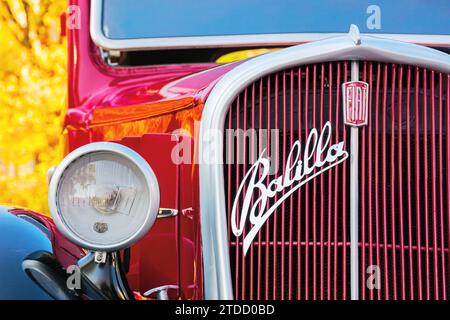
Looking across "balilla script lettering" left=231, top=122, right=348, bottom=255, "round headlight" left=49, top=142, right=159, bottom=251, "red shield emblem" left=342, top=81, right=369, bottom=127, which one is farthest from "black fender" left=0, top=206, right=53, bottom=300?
"red shield emblem" left=342, top=81, right=369, bottom=127

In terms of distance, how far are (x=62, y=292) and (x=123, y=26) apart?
4.01 feet

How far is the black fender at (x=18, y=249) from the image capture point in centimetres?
209

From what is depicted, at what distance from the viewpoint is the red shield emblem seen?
2.13 metres

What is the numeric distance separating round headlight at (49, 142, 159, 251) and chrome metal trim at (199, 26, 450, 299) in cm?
21

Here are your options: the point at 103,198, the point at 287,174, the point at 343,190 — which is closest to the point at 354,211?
the point at 343,190

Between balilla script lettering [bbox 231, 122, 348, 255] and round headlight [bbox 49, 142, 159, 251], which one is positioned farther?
balilla script lettering [bbox 231, 122, 348, 255]

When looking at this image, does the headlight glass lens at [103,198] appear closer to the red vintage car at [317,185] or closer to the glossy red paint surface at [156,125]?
the red vintage car at [317,185]

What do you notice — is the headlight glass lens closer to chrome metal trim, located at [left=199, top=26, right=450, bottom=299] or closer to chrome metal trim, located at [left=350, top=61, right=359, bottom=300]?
chrome metal trim, located at [left=199, top=26, right=450, bottom=299]

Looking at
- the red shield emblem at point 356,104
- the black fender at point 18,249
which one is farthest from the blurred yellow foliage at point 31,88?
the red shield emblem at point 356,104

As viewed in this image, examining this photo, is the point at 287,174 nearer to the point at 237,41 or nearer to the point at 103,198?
the point at 103,198

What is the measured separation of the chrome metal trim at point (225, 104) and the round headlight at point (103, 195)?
21 centimetres

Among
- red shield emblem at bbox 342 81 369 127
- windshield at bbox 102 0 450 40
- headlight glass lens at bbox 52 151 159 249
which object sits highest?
windshield at bbox 102 0 450 40

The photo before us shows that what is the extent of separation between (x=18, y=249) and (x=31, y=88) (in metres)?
5.42

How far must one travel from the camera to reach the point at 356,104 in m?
2.13
